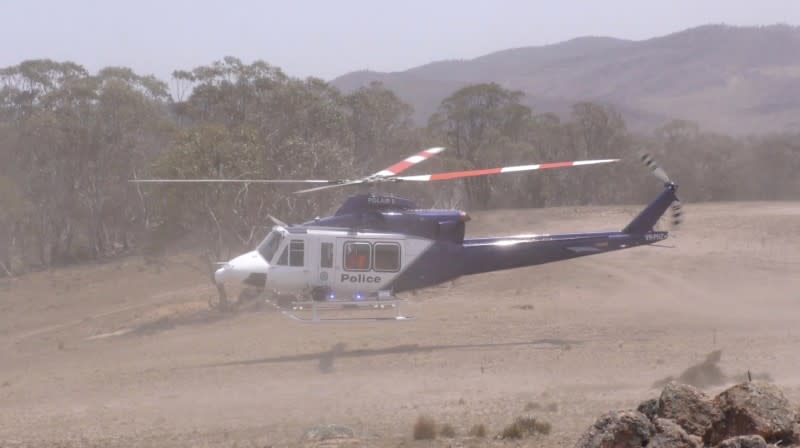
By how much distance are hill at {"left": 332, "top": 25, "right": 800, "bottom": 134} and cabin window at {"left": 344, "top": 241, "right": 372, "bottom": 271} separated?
52983 millimetres

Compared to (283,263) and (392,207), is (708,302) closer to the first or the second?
(392,207)

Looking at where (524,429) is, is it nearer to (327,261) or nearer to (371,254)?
(371,254)

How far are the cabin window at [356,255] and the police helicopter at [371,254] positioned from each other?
19mm

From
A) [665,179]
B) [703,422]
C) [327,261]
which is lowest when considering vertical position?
[703,422]

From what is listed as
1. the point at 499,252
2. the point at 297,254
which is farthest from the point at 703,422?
the point at 297,254

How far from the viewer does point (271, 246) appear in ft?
55.0

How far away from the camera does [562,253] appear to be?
56.2 ft

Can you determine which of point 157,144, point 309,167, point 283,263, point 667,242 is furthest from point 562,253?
point 157,144

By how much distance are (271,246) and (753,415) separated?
10419 millimetres

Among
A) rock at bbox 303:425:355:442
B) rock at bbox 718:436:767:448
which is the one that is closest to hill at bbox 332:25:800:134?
rock at bbox 303:425:355:442

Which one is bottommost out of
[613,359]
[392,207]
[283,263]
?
[613,359]

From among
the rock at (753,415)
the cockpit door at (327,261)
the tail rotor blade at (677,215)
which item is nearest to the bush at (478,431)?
the rock at (753,415)

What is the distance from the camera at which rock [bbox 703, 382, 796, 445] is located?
8.19 metres

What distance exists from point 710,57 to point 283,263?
415 feet
